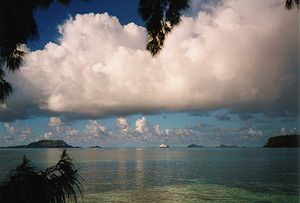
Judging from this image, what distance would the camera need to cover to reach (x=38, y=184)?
5.89 meters

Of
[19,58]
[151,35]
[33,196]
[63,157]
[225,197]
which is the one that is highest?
[151,35]

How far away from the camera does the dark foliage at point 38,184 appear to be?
5.60 m

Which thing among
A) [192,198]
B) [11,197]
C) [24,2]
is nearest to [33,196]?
[11,197]

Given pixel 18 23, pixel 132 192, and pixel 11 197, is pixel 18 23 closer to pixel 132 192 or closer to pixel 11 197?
pixel 11 197

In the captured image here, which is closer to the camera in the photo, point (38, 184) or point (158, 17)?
point (38, 184)

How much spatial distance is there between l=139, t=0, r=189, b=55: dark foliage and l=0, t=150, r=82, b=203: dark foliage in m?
3.04

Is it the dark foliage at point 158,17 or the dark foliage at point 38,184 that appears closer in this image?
the dark foliage at point 38,184

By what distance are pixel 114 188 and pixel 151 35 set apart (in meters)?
42.5

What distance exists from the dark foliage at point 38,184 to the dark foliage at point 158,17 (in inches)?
120

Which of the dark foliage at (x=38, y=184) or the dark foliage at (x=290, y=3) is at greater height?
the dark foliage at (x=290, y=3)

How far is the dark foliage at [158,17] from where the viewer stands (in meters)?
7.10

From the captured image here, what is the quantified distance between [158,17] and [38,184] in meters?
3.88

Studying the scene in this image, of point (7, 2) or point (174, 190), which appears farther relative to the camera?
point (174, 190)

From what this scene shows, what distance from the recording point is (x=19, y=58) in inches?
292
